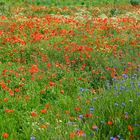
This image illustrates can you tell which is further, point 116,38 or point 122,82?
point 116,38

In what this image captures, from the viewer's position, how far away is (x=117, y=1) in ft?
80.8

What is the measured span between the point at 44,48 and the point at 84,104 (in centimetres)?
432

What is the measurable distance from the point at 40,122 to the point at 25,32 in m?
6.78

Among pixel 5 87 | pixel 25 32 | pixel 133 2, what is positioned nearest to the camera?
pixel 5 87

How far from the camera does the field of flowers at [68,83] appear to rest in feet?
14.0

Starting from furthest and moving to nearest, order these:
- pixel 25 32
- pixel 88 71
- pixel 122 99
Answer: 1. pixel 25 32
2. pixel 88 71
3. pixel 122 99

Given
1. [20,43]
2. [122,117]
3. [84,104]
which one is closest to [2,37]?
[20,43]

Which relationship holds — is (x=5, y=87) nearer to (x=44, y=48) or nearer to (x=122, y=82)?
(x=122, y=82)

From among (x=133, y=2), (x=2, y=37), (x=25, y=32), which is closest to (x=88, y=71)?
(x=2, y=37)

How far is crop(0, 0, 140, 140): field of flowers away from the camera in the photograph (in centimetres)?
425

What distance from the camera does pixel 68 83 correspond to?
6793 mm

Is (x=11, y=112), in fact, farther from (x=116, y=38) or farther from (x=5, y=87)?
(x=116, y=38)

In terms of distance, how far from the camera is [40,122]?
4570 mm

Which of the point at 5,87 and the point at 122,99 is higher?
the point at 122,99
